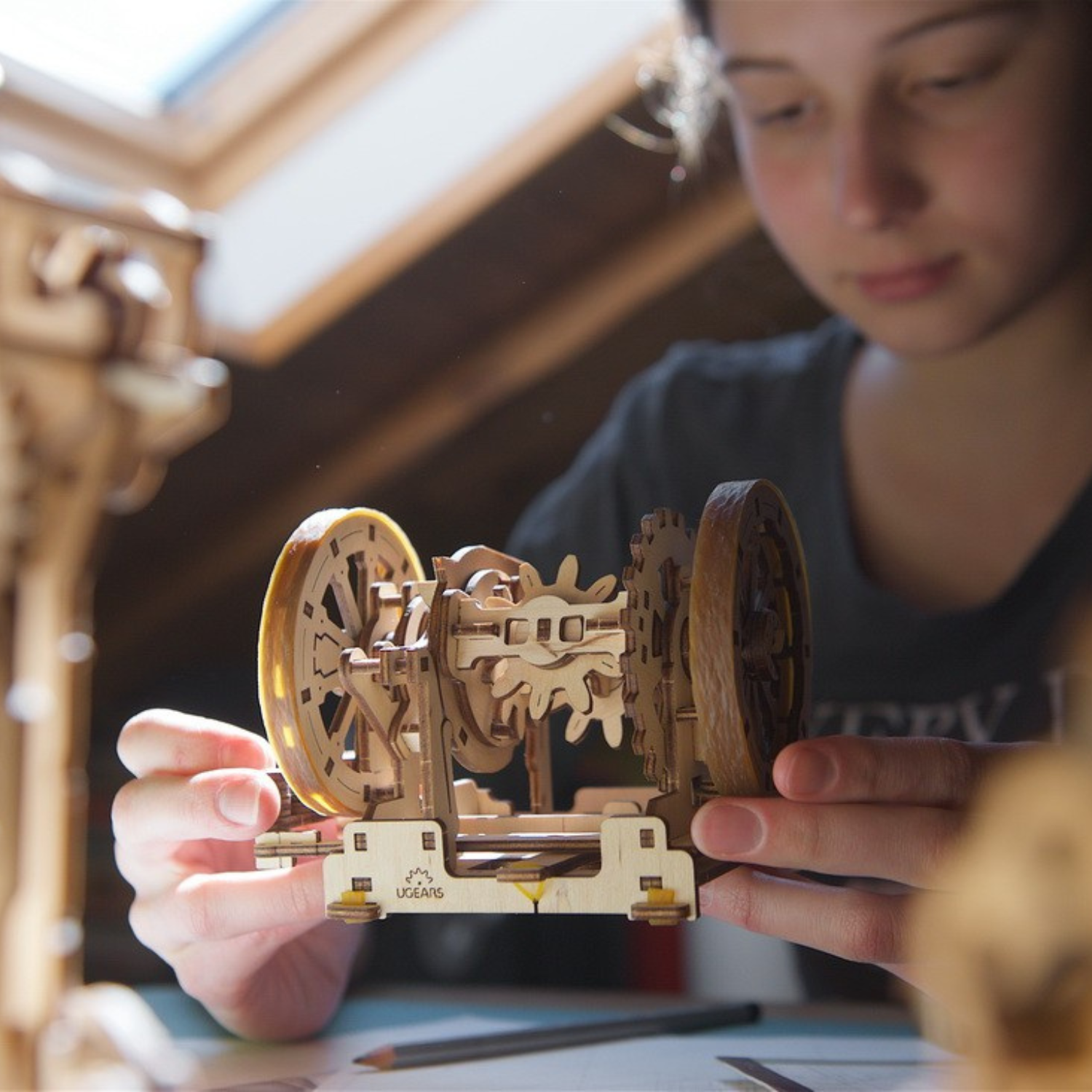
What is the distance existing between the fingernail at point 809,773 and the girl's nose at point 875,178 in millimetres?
346

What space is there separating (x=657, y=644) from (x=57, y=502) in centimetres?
32

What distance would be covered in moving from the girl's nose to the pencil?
1.48 feet

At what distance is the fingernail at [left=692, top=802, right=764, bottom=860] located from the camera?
1.64ft

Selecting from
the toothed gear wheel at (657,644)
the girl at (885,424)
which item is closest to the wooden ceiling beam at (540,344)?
the girl at (885,424)

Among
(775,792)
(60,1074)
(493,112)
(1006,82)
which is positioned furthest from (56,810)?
(1006,82)

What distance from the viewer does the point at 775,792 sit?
1.78 ft

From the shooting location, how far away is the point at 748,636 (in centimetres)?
54

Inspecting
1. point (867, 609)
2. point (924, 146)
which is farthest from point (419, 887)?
point (924, 146)

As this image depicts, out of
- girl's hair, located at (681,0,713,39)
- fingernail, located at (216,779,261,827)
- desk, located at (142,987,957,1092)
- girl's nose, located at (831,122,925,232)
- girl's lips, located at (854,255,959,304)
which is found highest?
girl's hair, located at (681,0,713,39)

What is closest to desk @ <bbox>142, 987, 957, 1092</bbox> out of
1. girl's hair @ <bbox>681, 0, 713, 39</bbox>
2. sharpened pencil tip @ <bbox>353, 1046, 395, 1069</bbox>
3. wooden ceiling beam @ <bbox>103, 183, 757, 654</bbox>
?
sharpened pencil tip @ <bbox>353, 1046, 395, 1069</bbox>

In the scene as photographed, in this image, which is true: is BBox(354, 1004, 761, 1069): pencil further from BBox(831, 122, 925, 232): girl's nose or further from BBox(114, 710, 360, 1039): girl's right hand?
BBox(831, 122, 925, 232): girl's nose

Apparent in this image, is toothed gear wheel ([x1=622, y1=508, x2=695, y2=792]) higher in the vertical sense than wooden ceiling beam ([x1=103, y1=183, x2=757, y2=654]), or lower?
lower

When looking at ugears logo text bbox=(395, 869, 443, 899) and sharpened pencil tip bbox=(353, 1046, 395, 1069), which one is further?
sharpened pencil tip bbox=(353, 1046, 395, 1069)

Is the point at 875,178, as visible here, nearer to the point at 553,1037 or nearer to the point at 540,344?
the point at 540,344
